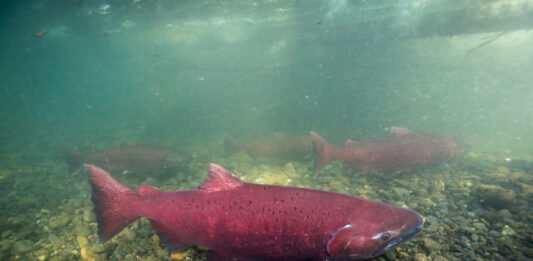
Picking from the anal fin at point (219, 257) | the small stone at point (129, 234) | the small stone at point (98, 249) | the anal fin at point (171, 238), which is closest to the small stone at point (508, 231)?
the anal fin at point (219, 257)

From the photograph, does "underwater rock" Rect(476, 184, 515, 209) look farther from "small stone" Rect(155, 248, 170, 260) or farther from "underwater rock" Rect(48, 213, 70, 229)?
"underwater rock" Rect(48, 213, 70, 229)

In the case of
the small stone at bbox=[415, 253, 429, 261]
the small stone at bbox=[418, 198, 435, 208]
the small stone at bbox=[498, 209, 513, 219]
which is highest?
the small stone at bbox=[415, 253, 429, 261]

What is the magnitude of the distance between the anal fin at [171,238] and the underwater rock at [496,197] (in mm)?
4711

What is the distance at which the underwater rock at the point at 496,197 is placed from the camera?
3.64 metres

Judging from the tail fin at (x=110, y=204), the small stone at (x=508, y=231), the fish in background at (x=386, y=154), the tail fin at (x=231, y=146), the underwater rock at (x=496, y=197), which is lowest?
the tail fin at (x=231, y=146)

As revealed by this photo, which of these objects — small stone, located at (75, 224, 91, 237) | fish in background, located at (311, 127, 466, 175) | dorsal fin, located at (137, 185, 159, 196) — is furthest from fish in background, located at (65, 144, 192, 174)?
dorsal fin, located at (137, 185, 159, 196)

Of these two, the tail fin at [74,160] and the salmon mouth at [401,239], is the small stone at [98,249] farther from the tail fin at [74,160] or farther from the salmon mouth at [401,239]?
the tail fin at [74,160]

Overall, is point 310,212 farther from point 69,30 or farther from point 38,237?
point 69,30

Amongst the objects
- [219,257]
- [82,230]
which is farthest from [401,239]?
[82,230]

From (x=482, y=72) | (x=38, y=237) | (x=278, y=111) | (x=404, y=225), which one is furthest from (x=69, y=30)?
(x=482, y=72)

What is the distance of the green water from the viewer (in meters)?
3.52

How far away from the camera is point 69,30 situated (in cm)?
2877

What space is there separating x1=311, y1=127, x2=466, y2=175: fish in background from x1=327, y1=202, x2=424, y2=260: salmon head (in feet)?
12.9

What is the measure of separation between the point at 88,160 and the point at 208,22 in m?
22.0
